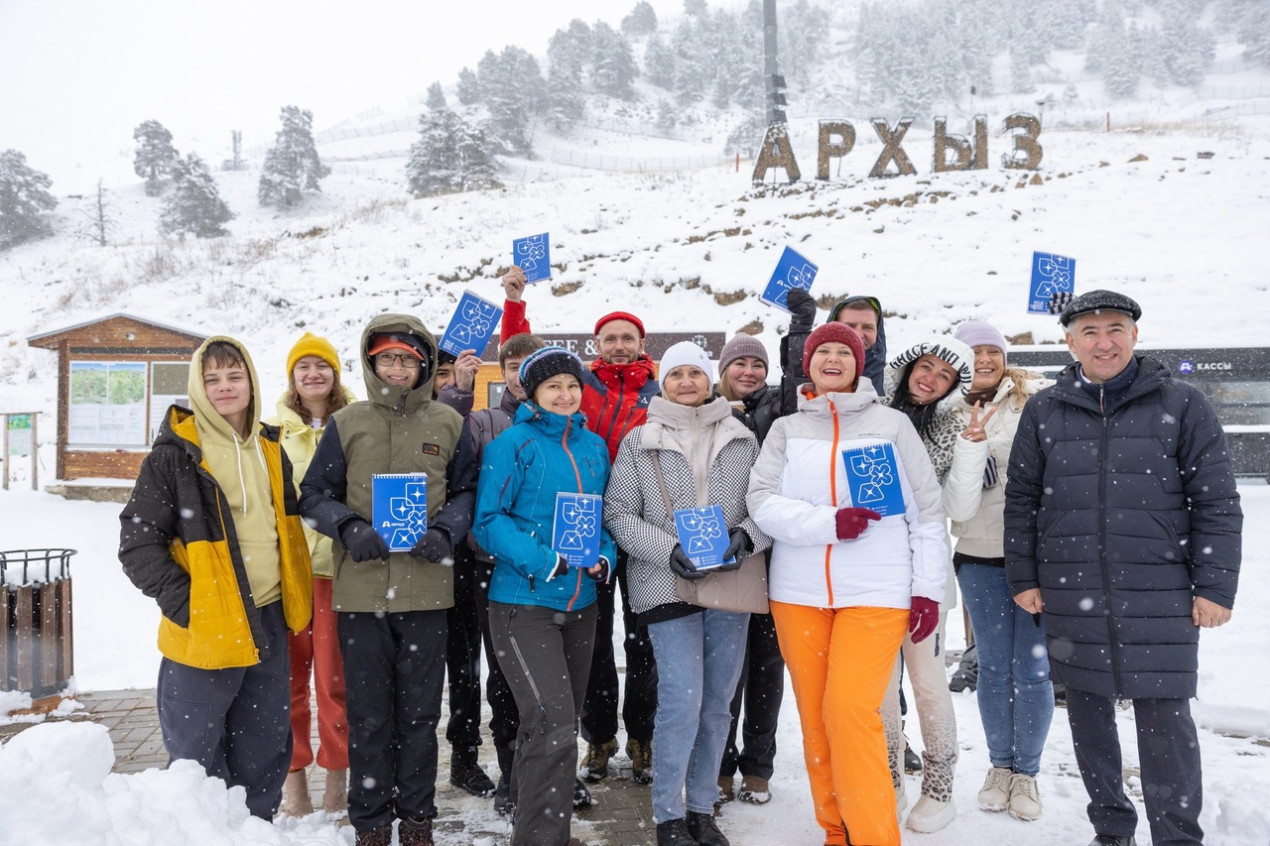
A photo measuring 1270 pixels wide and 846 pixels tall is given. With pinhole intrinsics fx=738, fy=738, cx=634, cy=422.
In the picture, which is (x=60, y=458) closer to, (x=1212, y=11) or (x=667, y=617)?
(x=667, y=617)

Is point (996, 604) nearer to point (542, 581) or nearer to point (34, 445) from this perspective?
point (542, 581)

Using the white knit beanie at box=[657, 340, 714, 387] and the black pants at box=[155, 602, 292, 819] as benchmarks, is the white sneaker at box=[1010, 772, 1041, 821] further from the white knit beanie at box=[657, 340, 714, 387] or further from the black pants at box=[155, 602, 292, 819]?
the black pants at box=[155, 602, 292, 819]

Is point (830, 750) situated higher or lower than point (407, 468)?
lower

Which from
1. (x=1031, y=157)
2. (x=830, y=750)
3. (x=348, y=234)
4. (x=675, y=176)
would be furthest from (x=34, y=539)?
(x=1031, y=157)

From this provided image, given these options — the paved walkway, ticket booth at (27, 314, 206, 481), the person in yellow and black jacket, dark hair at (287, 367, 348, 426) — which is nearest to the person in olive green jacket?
the person in yellow and black jacket

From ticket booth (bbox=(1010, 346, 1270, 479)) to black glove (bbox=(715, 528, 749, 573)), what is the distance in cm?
991

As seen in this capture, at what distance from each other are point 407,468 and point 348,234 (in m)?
27.8

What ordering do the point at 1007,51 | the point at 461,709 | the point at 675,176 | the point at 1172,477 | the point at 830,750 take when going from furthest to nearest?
the point at 1007,51
the point at 675,176
the point at 461,709
the point at 830,750
the point at 1172,477

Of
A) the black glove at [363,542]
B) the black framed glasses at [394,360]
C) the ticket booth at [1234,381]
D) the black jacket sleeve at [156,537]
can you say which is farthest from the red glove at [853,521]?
the ticket booth at [1234,381]

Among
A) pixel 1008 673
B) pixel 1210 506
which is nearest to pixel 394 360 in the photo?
pixel 1008 673

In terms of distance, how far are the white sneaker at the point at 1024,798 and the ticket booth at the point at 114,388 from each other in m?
12.5

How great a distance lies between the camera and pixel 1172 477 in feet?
9.63

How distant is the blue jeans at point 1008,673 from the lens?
353cm

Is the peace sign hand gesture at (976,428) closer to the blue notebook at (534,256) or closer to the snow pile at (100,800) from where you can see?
the snow pile at (100,800)
